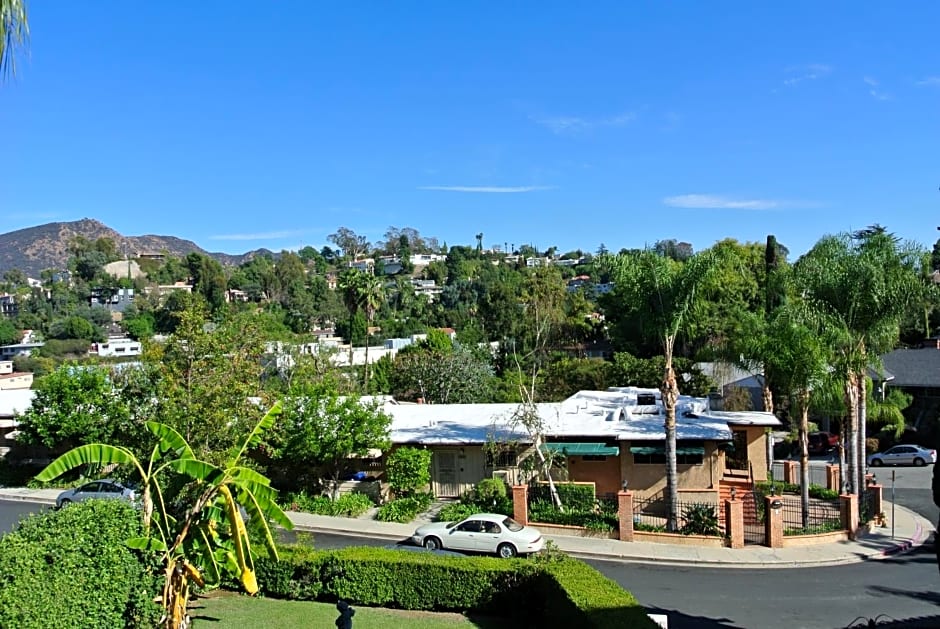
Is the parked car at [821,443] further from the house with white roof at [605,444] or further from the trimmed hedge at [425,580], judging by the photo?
the trimmed hedge at [425,580]

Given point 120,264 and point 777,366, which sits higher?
point 120,264

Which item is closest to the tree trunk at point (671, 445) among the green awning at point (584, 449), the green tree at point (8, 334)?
the green awning at point (584, 449)

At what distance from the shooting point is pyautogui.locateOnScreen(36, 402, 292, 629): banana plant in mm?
11641

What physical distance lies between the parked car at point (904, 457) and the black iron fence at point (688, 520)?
57.8ft

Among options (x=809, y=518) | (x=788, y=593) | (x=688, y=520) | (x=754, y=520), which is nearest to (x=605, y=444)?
(x=688, y=520)

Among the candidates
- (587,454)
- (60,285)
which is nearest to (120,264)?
(60,285)

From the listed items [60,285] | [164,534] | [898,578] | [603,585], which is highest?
[60,285]

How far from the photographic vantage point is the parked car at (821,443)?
41.6 m

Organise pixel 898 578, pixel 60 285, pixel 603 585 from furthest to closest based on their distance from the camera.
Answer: pixel 60 285, pixel 898 578, pixel 603 585

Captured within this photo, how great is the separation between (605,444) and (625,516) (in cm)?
400

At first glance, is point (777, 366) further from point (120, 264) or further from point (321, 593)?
point (120, 264)

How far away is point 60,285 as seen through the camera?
162 m

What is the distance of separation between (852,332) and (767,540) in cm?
769

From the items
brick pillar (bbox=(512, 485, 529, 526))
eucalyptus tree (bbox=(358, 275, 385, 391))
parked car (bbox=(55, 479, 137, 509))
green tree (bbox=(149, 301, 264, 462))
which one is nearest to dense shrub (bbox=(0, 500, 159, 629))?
green tree (bbox=(149, 301, 264, 462))
